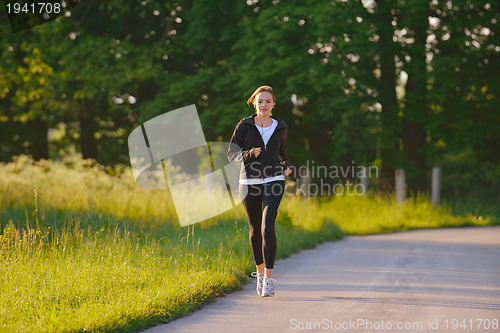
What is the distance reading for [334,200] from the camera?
18.9 metres

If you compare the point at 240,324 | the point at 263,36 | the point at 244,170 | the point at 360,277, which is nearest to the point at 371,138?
the point at 263,36

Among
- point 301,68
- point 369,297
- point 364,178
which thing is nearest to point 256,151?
point 369,297

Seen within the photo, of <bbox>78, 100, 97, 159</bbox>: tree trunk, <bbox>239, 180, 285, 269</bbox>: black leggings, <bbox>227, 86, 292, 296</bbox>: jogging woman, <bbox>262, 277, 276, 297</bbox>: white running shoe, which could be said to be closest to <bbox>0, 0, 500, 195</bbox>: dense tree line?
<bbox>78, 100, 97, 159</bbox>: tree trunk

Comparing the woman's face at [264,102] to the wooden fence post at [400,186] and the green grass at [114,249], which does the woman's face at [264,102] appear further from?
the wooden fence post at [400,186]

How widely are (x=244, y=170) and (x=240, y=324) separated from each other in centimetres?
184

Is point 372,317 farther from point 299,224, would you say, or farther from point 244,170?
point 299,224

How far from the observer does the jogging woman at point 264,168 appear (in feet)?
24.0

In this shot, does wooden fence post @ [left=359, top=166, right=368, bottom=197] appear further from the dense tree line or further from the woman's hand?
the woman's hand

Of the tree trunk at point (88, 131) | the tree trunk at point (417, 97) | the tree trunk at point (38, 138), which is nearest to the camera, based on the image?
the tree trunk at point (417, 97)

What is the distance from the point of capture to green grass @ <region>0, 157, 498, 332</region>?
246 inches

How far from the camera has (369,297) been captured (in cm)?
758

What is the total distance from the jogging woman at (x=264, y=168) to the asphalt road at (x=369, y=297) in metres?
0.68

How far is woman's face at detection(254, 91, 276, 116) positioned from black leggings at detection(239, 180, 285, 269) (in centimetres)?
77

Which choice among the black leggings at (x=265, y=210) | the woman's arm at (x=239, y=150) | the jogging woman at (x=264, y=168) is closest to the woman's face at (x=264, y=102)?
the jogging woman at (x=264, y=168)
